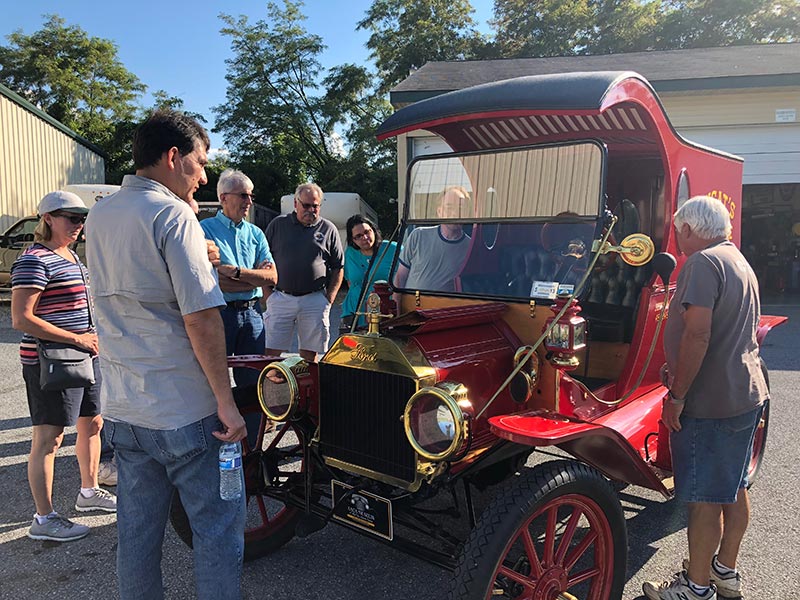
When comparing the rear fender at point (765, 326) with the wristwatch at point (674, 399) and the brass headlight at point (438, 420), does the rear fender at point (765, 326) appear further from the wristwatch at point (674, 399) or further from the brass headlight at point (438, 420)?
the brass headlight at point (438, 420)

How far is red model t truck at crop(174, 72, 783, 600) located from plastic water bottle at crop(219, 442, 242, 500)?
22.0 inches

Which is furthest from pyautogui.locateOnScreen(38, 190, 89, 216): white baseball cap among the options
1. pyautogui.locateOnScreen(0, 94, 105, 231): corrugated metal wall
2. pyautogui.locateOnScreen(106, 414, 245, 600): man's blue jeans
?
pyautogui.locateOnScreen(0, 94, 105, 231): corrugated metal wall

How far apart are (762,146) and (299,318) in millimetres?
10523

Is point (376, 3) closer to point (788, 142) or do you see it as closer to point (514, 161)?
point (788, 142)

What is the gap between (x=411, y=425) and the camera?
89.4 inches

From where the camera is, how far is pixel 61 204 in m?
3.27

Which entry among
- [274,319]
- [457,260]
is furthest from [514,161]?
[274,319]

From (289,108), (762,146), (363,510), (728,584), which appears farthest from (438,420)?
(289,108)

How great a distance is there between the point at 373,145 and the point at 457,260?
2146 cm

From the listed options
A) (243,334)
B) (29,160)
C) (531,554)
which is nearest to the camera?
(531,554)

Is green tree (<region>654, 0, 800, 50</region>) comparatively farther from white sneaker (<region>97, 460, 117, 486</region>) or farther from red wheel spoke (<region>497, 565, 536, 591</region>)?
red wheel spoke (<region>497, 565, 536, 591</region>)

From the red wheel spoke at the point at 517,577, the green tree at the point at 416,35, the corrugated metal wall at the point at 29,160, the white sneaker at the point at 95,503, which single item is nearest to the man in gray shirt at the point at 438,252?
the red wheel spoke at the point at 517,577

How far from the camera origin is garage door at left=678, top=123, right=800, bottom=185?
37.3 feet

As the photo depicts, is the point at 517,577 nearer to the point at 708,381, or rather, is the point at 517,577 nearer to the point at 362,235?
the point at 708,381
